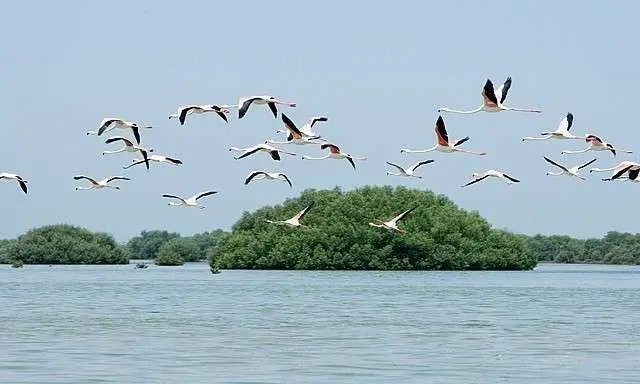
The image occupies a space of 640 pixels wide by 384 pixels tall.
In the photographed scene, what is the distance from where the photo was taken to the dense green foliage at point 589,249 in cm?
11919

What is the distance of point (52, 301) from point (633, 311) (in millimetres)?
16103

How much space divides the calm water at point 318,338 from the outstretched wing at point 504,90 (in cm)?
471

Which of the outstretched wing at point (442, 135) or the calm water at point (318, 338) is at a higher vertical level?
the outstretched wing at point (442, 135)

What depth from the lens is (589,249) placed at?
130 m

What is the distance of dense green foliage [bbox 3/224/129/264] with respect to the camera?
10962 centimetres

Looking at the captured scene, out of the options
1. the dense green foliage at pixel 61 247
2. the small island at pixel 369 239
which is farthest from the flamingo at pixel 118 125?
the dense green foliage at pixel 61 247

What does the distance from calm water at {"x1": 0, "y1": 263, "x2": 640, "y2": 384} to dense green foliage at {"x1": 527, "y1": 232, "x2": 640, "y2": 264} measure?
71478mm

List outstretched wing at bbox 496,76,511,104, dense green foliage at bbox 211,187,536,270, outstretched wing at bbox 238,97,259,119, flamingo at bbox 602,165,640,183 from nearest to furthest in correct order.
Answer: outstretched wing at bbox 238,97,259,119, outstretched wing at bbox 496,76,511,104, flamingo at bbox 602,165,640,183, dense green foliage at bbox 211,187,536,270

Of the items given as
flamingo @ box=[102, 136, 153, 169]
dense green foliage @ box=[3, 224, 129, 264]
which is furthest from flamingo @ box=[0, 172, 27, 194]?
dense green foliage @ box=[3, 224, 129, 264]

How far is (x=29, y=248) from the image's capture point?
109938 mm

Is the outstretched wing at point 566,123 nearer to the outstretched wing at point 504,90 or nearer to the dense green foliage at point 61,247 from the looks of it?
the outstretched wing at point 504,90

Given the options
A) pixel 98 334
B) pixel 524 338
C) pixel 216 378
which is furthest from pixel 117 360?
pixel 524 338

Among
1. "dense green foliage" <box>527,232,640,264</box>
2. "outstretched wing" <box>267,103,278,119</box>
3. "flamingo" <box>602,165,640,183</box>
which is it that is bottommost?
"dense green foliage" <box>527,232,640,264</box>

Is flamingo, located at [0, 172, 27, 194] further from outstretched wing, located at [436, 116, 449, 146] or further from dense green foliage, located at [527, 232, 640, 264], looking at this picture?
dense green foliage, located at [527, 232, 640, 264]
